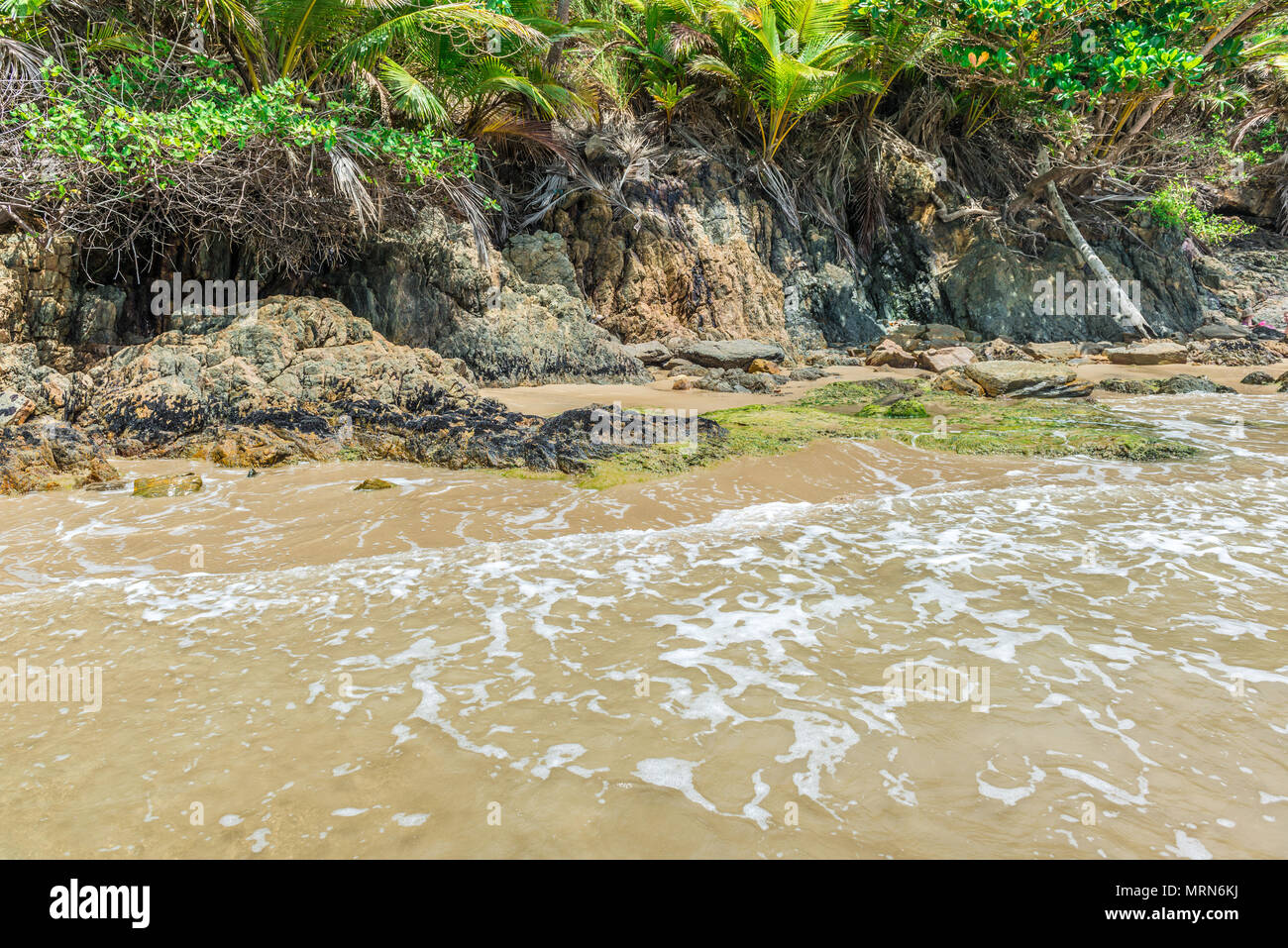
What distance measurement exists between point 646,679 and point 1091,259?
54.6ft

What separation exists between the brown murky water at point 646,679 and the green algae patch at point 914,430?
1.08m

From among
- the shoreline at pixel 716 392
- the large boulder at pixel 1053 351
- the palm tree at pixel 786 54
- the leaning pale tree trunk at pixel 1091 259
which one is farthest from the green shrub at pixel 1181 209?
the palm tree at pixel 786 54

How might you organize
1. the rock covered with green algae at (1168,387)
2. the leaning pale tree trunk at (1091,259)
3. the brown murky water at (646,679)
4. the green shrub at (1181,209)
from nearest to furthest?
the brown murky water at (646,679)
the rock covered with green algae at (1168,387)
the green shrub at (1181,209)
the leaning pale tree trunk at (1091,259)

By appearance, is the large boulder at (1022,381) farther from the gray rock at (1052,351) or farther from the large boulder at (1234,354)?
the large boulder at (1234,354)

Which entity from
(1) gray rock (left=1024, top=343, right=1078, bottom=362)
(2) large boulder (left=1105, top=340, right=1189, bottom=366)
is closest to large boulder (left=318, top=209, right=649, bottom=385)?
(1) gray rock (left=1024, top=343, right=1078, bottom=362)

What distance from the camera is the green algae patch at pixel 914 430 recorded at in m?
5.33

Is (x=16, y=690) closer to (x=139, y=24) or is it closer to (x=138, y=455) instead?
(x=138, y=455)

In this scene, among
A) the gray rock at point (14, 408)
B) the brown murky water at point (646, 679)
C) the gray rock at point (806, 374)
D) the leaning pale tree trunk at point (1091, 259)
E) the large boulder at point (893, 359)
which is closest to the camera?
the brown murky water at point (646, 679)

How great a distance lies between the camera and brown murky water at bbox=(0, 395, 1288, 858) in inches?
65.4

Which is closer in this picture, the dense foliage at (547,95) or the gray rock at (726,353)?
the dense foliage at (547,95)

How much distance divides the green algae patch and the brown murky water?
3.55 feet

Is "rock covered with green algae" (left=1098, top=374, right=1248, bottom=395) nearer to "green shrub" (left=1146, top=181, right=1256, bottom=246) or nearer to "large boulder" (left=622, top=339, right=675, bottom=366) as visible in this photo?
"large boulder" (left=622, top=339, right=675, bottom=366)

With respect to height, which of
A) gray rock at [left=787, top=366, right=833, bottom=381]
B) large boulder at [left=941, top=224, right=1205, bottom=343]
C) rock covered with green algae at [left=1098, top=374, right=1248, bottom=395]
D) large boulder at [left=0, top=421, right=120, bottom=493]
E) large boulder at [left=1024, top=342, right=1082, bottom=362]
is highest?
large boulder at [left=941, top=224, right=1205, bottom=343]
